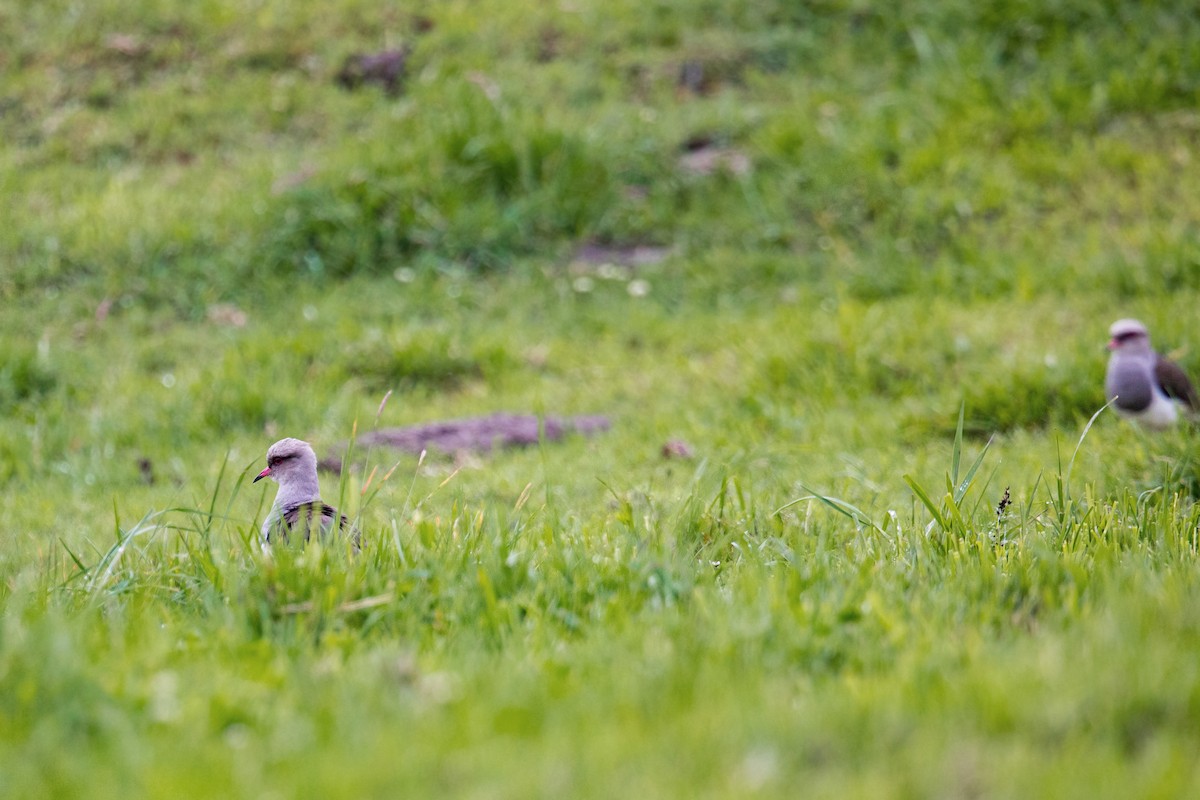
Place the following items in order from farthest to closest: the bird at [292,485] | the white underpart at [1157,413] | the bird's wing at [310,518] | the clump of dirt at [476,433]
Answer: the clump of dirt at [476,433], the white underpart at [1157,413], the bird at [292,485], the bird's wing at [310,518]

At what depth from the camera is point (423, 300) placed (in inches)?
316

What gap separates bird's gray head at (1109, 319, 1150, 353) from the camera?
526 centimetres

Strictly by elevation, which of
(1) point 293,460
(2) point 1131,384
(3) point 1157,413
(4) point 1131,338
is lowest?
(3) point 1157,413

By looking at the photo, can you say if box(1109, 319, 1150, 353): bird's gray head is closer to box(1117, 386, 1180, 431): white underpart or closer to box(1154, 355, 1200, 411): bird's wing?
box(1154, 355, 1200, 411): bird's wing

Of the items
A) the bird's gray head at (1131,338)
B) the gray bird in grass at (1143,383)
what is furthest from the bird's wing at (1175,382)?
the bird's gray head at (1131,338)

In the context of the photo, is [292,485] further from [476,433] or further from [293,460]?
[476,433]

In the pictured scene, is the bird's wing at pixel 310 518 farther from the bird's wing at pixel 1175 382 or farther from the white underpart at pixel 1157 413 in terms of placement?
the bird's wing at pixel 1175 382

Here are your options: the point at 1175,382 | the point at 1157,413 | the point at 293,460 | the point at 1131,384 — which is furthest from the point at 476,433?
the point at 1175,382

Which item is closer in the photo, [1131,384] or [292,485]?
[292,485]

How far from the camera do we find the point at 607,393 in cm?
659

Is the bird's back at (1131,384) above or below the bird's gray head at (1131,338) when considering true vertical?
below

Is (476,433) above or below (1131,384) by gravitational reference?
below

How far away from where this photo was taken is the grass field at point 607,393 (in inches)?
69.5

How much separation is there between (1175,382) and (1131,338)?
292mm
